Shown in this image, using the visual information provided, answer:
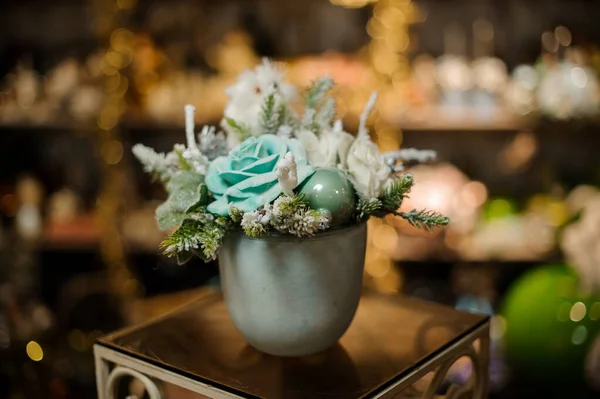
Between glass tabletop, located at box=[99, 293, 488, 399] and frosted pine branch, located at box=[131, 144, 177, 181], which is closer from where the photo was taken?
glass tabletop, located at box=[99, 293, 488, 399]

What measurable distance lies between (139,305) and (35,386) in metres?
0.67

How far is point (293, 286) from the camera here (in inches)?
31.7

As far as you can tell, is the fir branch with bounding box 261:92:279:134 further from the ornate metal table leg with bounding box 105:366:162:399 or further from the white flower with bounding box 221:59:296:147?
the ornate metal table leg with bounding box 105:366:162:399

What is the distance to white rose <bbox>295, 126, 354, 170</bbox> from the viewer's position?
844mm

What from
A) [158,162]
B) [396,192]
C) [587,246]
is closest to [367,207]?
[396,192]

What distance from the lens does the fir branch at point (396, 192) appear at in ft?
2.62

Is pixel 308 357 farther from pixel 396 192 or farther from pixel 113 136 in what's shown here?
pixel 113 136

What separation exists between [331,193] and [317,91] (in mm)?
208

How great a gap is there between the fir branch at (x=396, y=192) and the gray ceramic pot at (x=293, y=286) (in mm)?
46

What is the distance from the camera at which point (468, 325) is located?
0.94 m

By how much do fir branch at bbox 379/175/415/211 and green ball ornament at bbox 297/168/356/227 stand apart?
0.04 m

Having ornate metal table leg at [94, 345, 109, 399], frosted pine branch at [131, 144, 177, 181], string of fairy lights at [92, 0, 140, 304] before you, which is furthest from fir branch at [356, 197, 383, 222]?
string of fairy lights at [92, 0, 140, 304]

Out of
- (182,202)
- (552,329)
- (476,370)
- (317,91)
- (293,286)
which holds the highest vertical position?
(317,91)

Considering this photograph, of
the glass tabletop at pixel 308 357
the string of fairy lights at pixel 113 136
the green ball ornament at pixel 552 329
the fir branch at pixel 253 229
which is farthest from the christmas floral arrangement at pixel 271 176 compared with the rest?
the string of fairy lights at pixel 113 136
